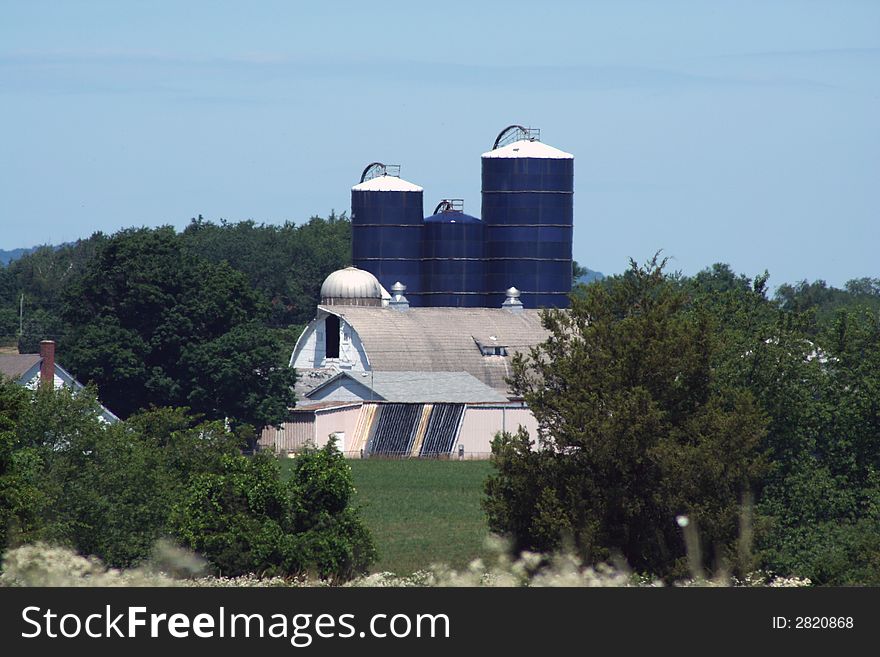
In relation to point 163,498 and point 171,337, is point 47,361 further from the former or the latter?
point 163,498

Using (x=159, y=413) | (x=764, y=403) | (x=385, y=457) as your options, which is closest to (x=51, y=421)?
(x=159, y=413)

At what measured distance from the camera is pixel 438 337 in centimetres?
8619

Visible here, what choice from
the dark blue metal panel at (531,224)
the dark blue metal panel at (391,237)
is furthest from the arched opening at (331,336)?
the dark blue metal panel at (531,224)

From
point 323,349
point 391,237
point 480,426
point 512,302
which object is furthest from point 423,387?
point 391,237

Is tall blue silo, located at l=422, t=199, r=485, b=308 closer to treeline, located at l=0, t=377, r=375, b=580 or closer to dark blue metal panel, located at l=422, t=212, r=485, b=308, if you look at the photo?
dark blue metal panel, located at l=422, t=212, r=485, b=308

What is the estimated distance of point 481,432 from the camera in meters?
73.7

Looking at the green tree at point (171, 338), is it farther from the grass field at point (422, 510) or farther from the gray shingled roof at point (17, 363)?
the grass field at point (422, 510)

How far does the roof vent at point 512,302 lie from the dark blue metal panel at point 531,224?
100cm

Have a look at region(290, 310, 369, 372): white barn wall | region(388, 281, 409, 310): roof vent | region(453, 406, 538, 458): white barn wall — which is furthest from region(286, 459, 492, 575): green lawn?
region(388, 281, 409, 310): roof vent

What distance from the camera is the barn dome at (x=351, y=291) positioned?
89438 mm

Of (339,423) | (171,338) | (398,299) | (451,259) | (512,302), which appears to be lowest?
(339,423)

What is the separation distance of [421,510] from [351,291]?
39.5 m

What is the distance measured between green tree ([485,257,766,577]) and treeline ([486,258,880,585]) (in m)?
0.03

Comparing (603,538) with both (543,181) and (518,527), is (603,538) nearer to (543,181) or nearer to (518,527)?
(518,527)
